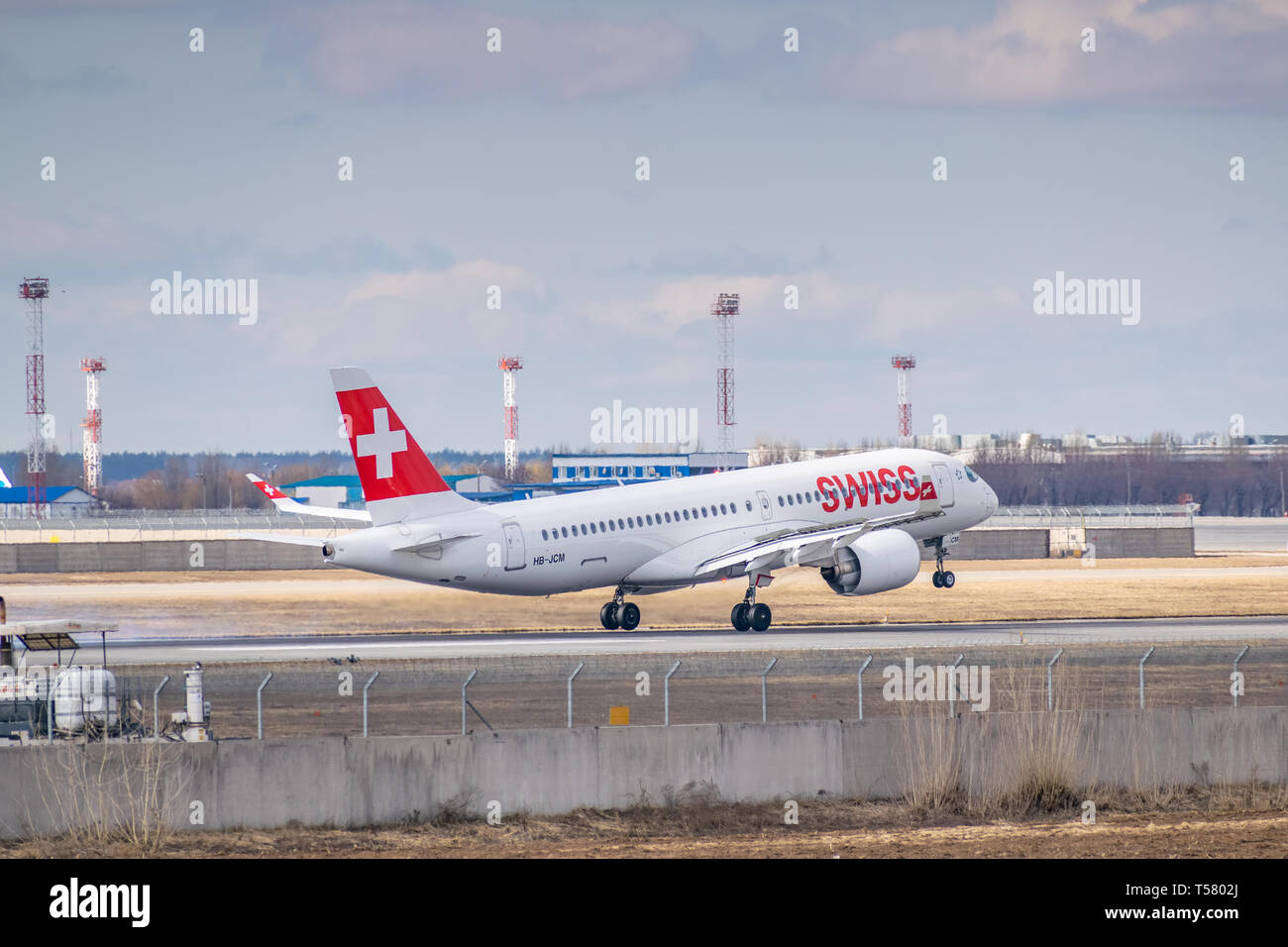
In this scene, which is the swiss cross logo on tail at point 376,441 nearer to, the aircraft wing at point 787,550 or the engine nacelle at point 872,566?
the aircraft wing at point 787,550

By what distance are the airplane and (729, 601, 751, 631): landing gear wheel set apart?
0.03 metres

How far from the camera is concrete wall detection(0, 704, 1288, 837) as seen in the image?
28.8 m

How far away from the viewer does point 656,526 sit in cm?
5431

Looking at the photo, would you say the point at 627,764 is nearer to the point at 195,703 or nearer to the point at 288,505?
the point at 195,703

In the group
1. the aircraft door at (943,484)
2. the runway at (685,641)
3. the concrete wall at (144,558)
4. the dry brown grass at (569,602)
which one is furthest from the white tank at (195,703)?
the concrete wall at (144,558)

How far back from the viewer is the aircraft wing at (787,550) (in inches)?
2169

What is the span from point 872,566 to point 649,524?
757 centimetres

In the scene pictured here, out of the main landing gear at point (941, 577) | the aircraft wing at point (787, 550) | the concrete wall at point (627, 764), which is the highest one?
the aircraft wing at point (787, 550)

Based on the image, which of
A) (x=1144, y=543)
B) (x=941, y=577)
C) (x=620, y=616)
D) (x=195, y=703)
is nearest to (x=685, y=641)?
(x=620, y=616)

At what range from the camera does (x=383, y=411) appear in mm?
48531

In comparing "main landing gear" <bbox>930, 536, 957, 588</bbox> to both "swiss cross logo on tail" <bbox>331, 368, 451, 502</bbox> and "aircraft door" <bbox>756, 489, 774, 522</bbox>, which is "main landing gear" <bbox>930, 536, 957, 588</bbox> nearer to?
"aircraft door" <bbox>756, 489, 774, 522</bbox>

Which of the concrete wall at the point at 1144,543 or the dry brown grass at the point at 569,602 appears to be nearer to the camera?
the dry brown grass at the point at 569,602

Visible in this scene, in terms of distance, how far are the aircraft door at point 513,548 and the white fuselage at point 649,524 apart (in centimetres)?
4
